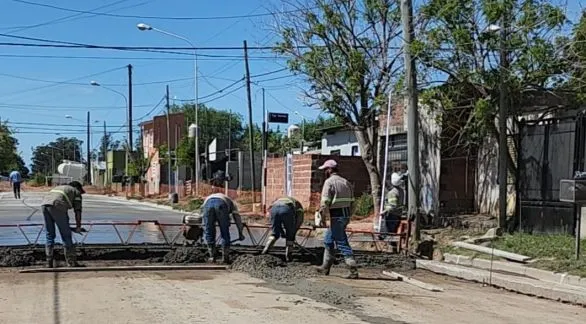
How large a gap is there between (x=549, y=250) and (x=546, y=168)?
3410 millimetres

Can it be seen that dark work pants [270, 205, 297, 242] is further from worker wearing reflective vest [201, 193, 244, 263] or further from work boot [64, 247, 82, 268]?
work boot [64, 247, 82, 268]

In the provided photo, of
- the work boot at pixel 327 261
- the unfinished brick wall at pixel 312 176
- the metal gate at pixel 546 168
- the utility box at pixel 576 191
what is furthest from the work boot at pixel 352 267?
the unfinished brick wall at pixel 312 176

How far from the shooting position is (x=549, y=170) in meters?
16.0

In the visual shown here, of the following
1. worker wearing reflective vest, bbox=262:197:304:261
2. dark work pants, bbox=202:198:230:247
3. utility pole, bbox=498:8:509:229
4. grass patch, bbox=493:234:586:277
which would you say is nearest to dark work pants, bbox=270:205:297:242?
worker wearing reflective vest, bbox=262:197:304:261

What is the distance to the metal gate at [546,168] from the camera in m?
15.1

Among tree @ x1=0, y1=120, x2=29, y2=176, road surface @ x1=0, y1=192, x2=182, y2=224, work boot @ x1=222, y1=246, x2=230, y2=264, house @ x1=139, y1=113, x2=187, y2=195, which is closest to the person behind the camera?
work boot @ x1=222, y1=246, x2=230, y2=264

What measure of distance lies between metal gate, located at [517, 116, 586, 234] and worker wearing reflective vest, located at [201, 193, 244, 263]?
6701 millimetres

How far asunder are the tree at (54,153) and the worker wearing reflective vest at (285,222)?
145 metres

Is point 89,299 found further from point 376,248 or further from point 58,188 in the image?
point 376,248

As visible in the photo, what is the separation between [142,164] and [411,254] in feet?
208

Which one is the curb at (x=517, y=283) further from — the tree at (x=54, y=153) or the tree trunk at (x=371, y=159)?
the tree at (x=54, y=153)

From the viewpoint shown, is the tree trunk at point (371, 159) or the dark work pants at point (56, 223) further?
the tree trunk at point (371, 159)

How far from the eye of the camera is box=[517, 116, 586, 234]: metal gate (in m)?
15.1

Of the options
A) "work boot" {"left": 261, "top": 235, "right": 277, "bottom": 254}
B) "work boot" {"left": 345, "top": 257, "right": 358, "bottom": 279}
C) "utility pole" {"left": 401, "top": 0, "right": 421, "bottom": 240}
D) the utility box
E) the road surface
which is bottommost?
the road surface
